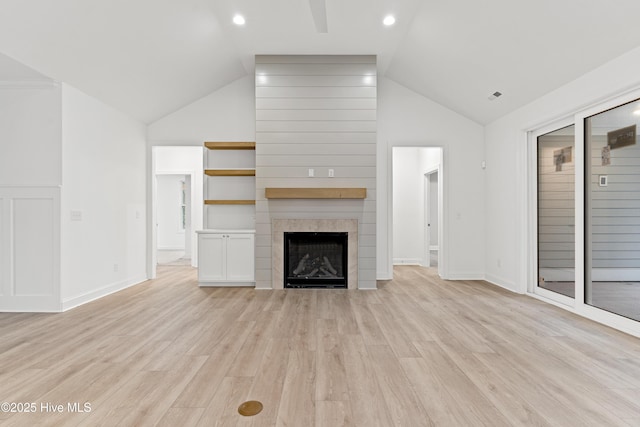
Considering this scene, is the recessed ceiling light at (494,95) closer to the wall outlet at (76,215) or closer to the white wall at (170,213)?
the wall outlet at (76,215)

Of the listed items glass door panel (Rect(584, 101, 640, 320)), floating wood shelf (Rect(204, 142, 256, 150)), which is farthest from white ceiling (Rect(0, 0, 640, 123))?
floating wood shelf (Rect(204, 142, 256, 150))

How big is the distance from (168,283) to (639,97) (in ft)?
20.0

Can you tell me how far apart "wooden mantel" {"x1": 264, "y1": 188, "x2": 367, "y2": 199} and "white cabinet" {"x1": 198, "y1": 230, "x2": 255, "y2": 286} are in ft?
2.49

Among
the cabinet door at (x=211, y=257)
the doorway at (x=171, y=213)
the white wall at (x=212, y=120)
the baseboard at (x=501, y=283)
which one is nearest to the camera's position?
the baseboard at (x=501, y=283)

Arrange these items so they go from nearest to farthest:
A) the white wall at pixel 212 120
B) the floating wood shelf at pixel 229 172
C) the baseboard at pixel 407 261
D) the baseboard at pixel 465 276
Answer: the floating wood shelf at pixel 229 172 < the baseboard at pixel 465 276 < the white wall at pixel 212 120 < the baseboard at pixel 407 261

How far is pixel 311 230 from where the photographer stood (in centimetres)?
485

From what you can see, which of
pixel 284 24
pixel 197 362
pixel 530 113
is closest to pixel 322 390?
pixel 197 362

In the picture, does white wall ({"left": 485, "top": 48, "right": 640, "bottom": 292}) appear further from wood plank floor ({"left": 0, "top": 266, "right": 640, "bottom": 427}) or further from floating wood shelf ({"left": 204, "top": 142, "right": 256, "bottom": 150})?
floating wood shelf ({"left": 204, "top": 142, "right": 256, "bottom": 150})

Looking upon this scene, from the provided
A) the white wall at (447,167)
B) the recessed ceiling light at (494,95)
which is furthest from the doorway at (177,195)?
the recessed ceiling light at (494,95)

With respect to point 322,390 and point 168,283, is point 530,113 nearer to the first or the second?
point 322,390

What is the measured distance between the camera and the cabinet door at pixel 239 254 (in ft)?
16.4

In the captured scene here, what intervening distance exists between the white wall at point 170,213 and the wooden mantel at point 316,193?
6804 mm

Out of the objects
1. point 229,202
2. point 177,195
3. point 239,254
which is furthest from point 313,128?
point 177,195

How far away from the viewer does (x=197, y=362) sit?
2373mm
